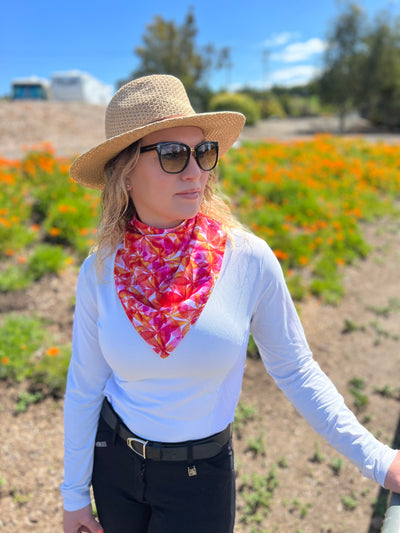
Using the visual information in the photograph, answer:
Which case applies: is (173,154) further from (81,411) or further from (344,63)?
(344,63)

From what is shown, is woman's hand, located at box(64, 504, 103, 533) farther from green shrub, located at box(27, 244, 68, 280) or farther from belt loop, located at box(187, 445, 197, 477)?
green shrub, located at box(27, 244, 68, 280)

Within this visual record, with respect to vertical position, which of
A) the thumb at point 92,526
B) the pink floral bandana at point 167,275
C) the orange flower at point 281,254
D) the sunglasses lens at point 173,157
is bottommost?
the thumb at point 92,526

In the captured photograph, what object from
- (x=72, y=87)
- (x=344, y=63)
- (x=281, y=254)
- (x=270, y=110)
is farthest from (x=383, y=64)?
(x=281, y=254)

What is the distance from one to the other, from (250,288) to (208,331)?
0.18 m

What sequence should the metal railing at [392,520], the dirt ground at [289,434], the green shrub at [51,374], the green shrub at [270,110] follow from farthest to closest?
the green shrub at [270,110] → the green shrub at [51,374] → the dirt ground at [289,434] → the metal railing at [392,520]

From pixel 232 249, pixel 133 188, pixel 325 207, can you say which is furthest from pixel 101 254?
pixel 325 207

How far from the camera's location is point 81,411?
1.45 metres

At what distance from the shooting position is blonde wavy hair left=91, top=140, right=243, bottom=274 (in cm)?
137

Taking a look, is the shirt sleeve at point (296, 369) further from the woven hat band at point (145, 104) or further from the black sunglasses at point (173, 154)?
the woven hat band at point (145, 104)

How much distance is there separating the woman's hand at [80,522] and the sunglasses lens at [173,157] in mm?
1180

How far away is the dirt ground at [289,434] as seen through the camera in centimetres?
239

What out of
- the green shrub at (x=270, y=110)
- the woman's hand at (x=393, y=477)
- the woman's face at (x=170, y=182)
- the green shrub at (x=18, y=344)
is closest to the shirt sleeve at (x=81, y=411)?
the woman's face at (x=170, y=182)

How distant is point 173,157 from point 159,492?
104 cm

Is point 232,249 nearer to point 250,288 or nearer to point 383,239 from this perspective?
point 250,288
